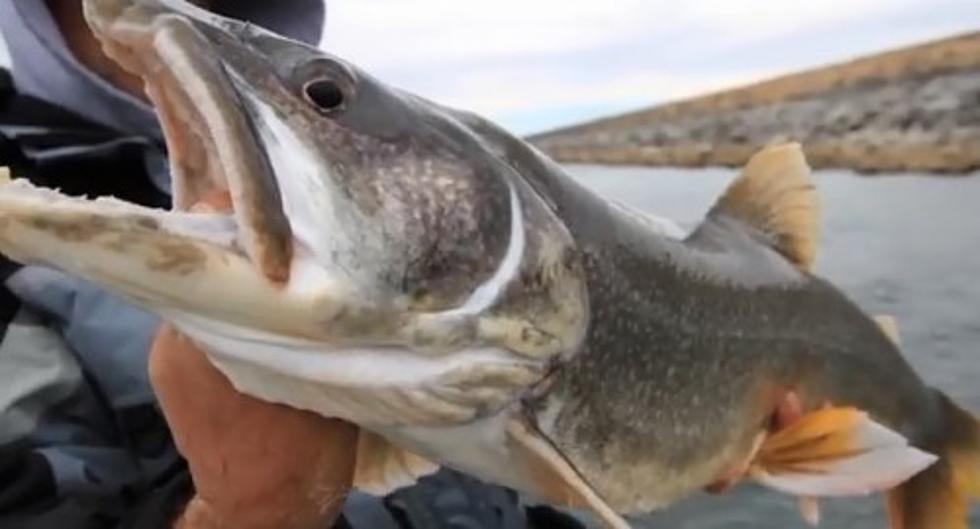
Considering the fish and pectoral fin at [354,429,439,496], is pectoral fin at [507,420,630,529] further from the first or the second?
pectoral fin at [354,429,439,496]

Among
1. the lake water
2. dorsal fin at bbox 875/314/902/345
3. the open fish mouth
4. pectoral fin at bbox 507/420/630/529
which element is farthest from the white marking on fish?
dorsal fin at bbox 875/314/902/345

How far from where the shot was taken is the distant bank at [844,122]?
14.6m

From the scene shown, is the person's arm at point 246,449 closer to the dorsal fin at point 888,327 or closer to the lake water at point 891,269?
the lake water at point 891,269

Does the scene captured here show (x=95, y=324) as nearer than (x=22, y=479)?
No

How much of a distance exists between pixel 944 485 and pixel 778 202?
624 millimetres

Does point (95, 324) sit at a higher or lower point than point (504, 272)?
lower

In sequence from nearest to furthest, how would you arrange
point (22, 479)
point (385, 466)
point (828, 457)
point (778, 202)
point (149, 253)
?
point (149, 253) → point (385, 466) → point (22, 479) → point (828, 457) → point (778, 202)

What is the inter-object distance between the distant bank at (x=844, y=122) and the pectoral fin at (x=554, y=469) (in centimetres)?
1140

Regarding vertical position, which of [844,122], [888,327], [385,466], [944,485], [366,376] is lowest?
[844,122]

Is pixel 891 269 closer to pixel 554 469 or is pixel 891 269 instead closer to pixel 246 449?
pixel 554 469

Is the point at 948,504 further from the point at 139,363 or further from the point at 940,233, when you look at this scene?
the point at 940,233

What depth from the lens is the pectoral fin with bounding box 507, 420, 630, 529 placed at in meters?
1.49

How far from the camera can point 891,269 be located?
28.3 ft

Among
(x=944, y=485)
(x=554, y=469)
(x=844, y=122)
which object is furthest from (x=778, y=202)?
(x=844, y=122)
